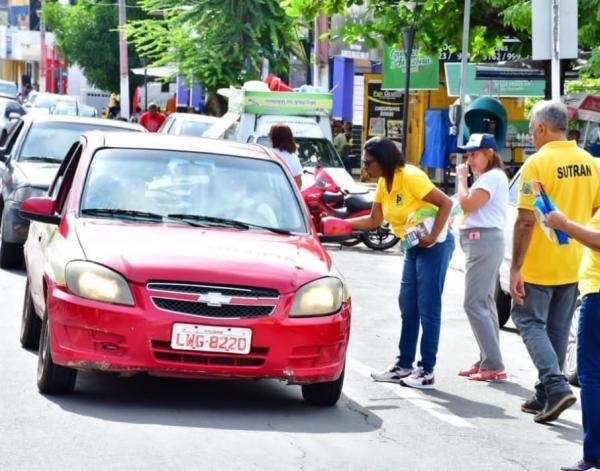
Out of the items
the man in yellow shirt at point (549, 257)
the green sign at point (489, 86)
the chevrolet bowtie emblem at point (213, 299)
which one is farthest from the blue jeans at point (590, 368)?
the green sign at point (489, 86)

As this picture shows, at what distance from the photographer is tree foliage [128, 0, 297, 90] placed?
1443 inches

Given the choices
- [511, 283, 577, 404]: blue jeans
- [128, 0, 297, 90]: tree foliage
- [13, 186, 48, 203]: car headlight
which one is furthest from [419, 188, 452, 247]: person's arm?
[128, 0, 297, 90]: tree foliage

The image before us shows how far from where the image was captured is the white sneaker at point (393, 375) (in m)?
10.5

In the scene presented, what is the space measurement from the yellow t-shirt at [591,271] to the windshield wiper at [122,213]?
303 cm

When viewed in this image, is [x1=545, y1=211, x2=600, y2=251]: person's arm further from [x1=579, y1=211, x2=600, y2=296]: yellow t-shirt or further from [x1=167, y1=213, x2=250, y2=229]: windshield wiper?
[x1=167, y1=213, x2=250, y2=229]: windshield wiper

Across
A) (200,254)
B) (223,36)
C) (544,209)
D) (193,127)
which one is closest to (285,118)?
(193,127)

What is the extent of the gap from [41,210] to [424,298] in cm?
264

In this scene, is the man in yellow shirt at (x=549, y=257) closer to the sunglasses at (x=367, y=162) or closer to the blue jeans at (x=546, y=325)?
the blue jeans at (x=546, y=325)

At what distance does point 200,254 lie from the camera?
342 inches

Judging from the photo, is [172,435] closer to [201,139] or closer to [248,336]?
[248,336]

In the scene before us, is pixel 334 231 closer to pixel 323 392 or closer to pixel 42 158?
pixel 323 392

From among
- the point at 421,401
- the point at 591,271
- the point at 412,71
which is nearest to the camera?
the point at 591,271

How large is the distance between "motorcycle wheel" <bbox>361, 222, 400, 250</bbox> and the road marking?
11.6 meters

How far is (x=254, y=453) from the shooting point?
24.8 feet
